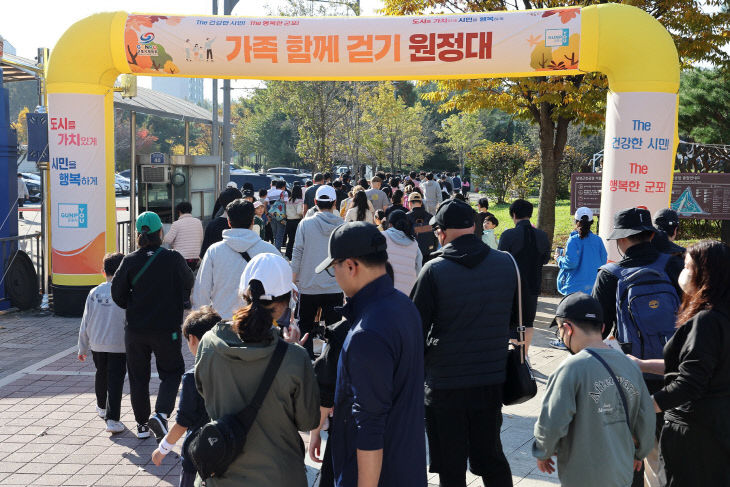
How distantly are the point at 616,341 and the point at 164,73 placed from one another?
823 centimetres

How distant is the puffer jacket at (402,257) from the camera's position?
22.3ft

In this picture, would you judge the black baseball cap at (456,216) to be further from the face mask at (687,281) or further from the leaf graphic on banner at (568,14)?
the leaf graphic on banner at (568,14)

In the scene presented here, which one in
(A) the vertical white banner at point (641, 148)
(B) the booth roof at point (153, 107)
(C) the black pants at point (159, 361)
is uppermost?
(B) the booth roof at point (153, 107)

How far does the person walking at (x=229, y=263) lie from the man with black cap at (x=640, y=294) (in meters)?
2.47

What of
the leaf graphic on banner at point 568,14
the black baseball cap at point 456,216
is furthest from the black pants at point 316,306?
the leaf graphic on banner at point 568,14

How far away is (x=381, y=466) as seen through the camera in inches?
Answer: 114

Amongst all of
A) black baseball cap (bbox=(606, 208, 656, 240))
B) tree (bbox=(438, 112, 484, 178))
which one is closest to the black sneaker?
black baseball cap (bbox=(606, 208, 656, 240))

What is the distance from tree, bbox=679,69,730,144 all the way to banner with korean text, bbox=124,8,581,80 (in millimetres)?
10727

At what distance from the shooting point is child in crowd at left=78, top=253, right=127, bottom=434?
19.6 ft

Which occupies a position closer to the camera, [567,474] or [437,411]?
[567,474]

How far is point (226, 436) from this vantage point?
9.50ft

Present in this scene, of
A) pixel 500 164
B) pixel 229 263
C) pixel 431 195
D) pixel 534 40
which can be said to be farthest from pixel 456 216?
pixel 500 164

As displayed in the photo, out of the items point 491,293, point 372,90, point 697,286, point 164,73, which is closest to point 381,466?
point 491,293

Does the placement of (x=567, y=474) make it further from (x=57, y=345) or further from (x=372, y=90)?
(x=372, y=90)
